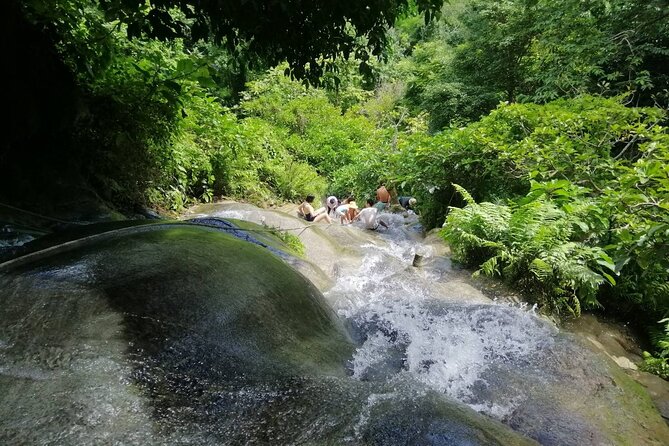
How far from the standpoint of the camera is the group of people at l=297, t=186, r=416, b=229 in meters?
10.4

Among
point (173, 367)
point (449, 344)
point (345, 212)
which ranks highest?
point (173, 367)

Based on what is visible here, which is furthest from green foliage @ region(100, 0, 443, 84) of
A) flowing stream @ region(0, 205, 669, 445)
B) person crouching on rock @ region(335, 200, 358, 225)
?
person crouching on rock @ region(335, 200, 358, 225)

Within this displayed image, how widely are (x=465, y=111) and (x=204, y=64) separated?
45.4ft

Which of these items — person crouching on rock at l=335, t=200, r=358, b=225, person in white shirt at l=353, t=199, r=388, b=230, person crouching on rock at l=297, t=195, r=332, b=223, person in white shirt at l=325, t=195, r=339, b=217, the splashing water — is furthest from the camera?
person in white shirt at l=325, t=195, r=339, b=217

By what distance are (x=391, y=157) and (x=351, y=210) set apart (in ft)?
6.70

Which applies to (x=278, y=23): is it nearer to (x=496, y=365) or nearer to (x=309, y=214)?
(x=496, y=365)

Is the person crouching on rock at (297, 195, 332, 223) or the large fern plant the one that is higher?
the large fern plant

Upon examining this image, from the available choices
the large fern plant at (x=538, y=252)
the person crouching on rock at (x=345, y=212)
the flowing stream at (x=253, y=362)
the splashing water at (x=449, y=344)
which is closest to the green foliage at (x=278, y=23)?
the flowing stream at (x=253, y=362)

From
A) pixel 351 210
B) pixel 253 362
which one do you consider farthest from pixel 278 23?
pixel 351 210

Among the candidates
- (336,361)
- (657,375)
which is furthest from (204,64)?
(657,375)

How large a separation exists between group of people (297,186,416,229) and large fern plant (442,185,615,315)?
4.12 metres

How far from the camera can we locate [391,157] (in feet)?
40.4

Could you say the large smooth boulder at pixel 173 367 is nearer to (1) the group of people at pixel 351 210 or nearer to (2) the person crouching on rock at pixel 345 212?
(1) the group of people at pixel 351 210

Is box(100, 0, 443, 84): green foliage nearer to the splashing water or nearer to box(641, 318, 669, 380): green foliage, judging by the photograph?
the splashing water
